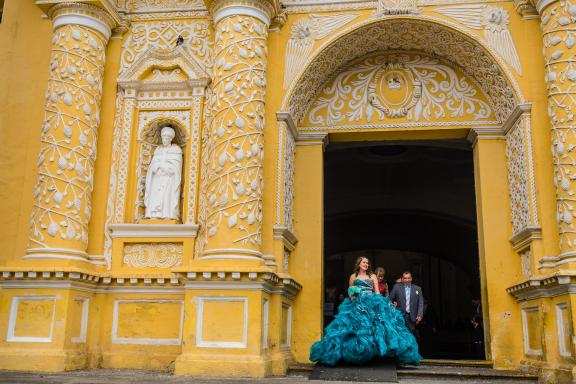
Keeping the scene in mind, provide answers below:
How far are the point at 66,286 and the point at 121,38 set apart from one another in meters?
3.88

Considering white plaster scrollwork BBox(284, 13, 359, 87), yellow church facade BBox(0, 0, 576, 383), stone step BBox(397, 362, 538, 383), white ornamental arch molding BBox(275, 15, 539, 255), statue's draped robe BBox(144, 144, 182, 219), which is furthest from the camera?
white plaster scrollwork BBox(284, 13, 359, 87)

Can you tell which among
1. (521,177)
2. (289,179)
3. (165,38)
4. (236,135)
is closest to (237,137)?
(236,135)

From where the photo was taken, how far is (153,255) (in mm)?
8586

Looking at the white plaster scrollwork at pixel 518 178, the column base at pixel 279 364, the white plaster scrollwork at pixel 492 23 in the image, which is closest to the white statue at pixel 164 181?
the column base at pixel 279 364

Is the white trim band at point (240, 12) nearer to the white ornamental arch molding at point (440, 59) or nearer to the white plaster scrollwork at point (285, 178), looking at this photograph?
the white ornamental arch molding at point (440, 59)

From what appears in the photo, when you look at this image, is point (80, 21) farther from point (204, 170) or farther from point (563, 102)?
point (563, 102)

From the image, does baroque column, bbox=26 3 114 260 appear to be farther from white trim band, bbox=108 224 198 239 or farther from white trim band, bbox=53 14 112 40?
white trim band, bbox=108 224 198 239

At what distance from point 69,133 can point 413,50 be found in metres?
5.24

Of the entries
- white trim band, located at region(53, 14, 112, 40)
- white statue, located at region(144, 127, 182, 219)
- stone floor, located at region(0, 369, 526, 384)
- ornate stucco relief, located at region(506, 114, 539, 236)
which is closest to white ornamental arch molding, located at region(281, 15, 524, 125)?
ornate stucco relief, located at region(506, 114, 539, 236)

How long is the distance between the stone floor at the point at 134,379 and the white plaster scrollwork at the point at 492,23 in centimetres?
435

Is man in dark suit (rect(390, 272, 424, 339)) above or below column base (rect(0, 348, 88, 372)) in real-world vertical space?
above

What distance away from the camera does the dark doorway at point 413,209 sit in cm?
1481

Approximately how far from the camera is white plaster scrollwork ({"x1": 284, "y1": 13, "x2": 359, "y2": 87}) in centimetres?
901

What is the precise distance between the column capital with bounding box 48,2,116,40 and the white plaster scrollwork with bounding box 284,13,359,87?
107 inches
